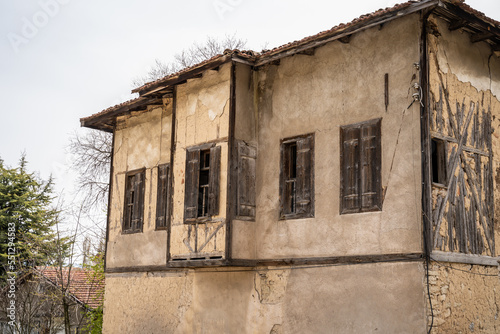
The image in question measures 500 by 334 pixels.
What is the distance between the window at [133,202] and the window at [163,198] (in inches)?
30.9

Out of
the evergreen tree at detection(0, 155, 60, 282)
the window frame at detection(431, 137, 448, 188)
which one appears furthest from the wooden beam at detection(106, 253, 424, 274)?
the evergreen tree at detection(0, 155, 60, 282)

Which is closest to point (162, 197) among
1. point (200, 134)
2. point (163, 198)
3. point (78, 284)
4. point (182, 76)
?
point (163, 198)

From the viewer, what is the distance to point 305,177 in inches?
485

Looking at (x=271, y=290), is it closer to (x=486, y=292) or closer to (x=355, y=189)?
(x=355, y=189)

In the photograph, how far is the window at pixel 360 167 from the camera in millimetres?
11141

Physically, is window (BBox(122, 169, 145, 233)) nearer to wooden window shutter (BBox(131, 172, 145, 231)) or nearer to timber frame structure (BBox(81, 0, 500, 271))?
wooden window shutter (BBox(131, 172, 145, 231))

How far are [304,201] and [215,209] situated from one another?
181 cm

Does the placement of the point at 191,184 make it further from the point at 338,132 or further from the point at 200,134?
the point at 338,132

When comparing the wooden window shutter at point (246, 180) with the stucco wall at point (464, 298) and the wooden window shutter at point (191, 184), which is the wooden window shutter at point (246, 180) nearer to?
the wooden window shutter at point (191, 184)

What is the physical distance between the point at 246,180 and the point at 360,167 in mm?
2605

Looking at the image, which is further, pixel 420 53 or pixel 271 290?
pixel 271 290

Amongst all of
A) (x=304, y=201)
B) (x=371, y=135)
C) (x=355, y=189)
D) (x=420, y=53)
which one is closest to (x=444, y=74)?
(x=420, y=53)

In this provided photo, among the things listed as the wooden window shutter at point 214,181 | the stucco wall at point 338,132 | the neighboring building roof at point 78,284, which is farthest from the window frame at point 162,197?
the neighboring building roof at point 78,284

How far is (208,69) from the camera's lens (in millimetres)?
13477
